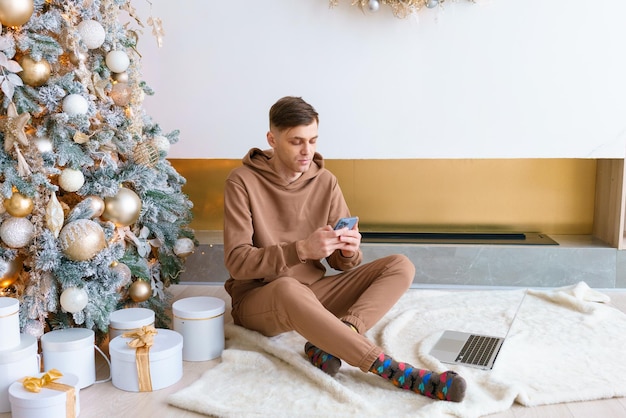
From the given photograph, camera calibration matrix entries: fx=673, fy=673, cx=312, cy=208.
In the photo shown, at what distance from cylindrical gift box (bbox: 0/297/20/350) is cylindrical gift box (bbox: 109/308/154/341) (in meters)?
0.32

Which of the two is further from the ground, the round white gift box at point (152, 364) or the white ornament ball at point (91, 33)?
the white ornament ball at point (91, 33)

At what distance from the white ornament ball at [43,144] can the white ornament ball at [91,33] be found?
340 mm

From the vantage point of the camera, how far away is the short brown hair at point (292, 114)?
7.15 feet

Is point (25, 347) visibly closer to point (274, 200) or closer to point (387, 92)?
point (274, 200)

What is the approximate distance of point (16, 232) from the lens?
197cm

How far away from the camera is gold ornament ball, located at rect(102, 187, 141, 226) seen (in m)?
2.21

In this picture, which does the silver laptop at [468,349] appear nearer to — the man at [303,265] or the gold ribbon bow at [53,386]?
the man at [303,265]

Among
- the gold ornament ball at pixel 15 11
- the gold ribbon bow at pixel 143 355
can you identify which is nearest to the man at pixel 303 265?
the gold ribbon bow at pixel 143 355

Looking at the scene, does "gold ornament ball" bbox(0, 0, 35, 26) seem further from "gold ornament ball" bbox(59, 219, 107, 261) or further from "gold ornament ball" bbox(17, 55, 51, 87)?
"gold ornament ball" bbox(59, 219, 107, 261)

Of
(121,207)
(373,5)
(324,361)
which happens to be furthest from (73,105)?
(373,5)

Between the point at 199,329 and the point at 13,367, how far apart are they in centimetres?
58

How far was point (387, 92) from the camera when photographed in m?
3.03

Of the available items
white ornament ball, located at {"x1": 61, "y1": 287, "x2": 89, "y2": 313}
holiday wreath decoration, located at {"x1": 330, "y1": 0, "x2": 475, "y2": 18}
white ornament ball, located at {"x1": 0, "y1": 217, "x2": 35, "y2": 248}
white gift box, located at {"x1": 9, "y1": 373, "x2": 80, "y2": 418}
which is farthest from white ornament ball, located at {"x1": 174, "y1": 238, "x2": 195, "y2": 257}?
holiday wreath decoration, located at {"x1": 330, "y1": 0, "x2": 475, "y2": 18}

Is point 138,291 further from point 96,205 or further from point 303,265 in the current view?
point 303,265
